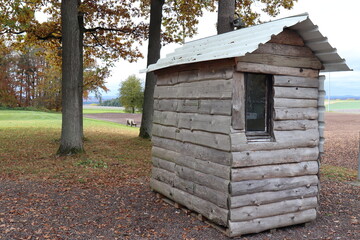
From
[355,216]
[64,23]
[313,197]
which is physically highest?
[64,23]

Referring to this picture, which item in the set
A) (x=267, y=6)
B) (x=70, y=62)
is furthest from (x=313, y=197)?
(x=267, y=6)

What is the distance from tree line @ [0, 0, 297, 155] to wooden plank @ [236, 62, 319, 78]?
5786 millimetres

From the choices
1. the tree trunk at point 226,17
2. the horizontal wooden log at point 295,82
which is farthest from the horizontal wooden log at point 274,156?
the tree trunk at point 226,17

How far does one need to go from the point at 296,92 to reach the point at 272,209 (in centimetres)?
202

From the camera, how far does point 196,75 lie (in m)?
6.02

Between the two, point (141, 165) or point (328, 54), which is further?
point (141, 165)

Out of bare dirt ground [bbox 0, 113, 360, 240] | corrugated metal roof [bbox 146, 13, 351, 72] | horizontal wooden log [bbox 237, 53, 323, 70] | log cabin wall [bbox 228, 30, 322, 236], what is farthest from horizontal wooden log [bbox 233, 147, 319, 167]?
corrugated metal roof [bbox 146, 13, 351, 72]

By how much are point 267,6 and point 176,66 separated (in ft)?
38.9

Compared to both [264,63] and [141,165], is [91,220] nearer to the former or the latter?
[264,63]

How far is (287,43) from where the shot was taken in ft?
18.5

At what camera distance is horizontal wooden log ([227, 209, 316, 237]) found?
17.0 feet

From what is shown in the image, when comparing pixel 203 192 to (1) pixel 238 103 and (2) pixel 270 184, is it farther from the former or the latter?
(1) pixel 238 103

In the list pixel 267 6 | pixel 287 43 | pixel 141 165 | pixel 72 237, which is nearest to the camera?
pixel 72 237

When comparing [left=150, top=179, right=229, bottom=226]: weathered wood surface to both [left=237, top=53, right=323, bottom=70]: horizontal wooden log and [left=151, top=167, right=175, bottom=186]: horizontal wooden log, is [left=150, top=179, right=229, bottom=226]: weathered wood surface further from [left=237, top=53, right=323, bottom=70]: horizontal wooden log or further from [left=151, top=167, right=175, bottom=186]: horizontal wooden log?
[left=237, top=53, right=323, bottom=70]: horizontal wooden log
